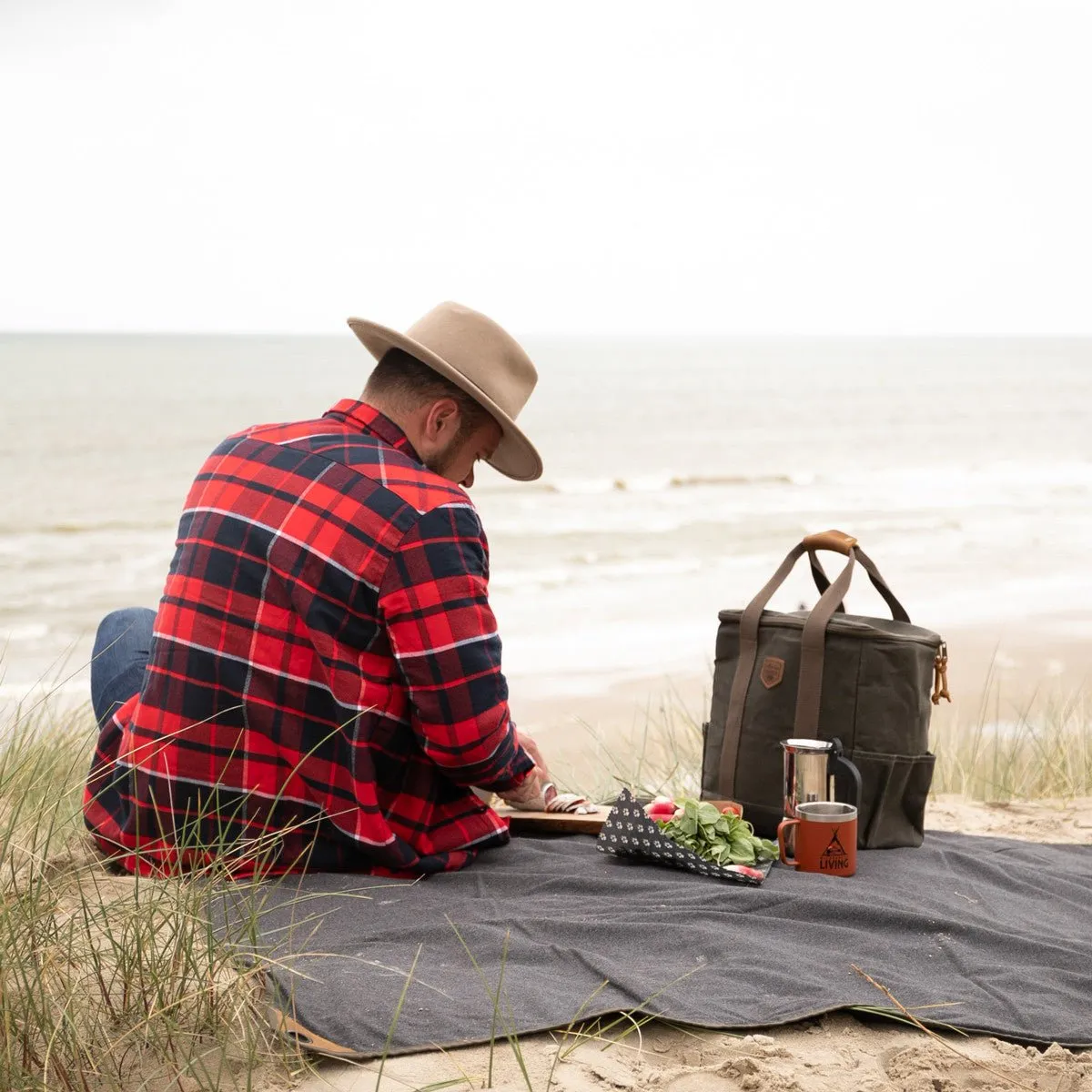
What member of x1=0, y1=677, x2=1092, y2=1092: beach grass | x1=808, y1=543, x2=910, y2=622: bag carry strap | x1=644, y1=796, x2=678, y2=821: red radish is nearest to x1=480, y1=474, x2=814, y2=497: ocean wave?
x1=808, y1=543, x2=910, y2=622: bag carry strap

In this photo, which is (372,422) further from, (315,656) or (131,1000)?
(131,1000)

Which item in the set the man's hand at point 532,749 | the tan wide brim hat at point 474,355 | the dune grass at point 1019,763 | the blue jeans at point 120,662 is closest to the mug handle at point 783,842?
the man's hand at point 532,749

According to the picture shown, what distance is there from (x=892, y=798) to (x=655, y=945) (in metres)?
1.11

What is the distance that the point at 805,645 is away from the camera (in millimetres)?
3359

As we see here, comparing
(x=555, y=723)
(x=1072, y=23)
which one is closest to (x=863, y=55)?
(x=1072, y=23)

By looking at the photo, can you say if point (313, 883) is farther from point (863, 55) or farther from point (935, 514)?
point (863, 55)

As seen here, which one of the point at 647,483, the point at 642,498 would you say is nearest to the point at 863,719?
the point at 642,498

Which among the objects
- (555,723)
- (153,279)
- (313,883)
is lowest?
(555,723)

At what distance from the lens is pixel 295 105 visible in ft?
180

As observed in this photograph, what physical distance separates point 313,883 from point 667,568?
10.5 metres

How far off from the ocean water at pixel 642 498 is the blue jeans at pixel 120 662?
16cm

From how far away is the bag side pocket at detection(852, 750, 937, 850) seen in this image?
3355mm

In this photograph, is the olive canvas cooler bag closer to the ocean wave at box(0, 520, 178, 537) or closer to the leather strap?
the leather strap

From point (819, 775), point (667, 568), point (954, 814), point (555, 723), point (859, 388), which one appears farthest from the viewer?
point (859, 388)
